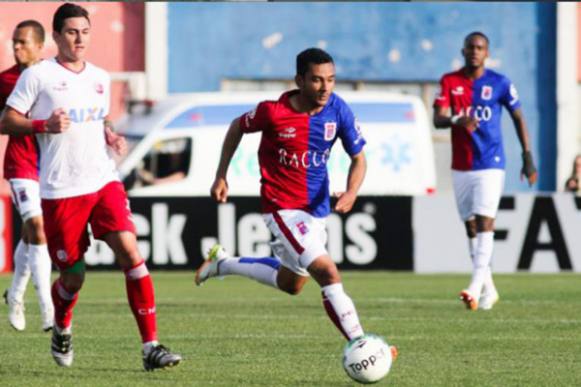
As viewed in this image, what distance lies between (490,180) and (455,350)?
4.09 metres

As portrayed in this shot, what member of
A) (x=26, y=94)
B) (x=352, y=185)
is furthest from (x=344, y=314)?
(x=26, y=94)

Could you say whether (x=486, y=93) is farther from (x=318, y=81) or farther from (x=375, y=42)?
(x=375, y=42)

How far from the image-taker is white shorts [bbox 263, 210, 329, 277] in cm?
988

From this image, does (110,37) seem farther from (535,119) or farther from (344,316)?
(344,316)

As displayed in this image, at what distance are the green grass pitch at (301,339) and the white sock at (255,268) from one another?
43cm

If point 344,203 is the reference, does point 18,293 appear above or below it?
below

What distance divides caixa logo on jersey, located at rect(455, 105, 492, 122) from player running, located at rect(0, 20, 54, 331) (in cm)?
417

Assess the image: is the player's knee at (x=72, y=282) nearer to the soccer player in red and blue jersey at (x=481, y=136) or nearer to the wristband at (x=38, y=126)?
the wristband at (x=38, y=126)

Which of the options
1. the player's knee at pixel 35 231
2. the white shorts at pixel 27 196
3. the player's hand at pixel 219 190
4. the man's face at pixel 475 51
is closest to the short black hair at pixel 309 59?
the player's hand at pixel 219 190

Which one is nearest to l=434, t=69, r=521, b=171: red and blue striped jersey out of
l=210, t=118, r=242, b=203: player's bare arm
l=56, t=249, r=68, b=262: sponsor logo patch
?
l=210, t=118, r=242, b=203: player's bare arm

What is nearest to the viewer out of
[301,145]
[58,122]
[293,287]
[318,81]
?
[58,122]

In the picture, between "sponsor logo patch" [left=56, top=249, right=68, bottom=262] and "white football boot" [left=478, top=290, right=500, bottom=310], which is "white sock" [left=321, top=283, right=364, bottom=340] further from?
"white football boot" [left=478, top=290, right=500, bottom=310]

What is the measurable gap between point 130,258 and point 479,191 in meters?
5.75

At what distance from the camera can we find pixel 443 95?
49.3 feet
